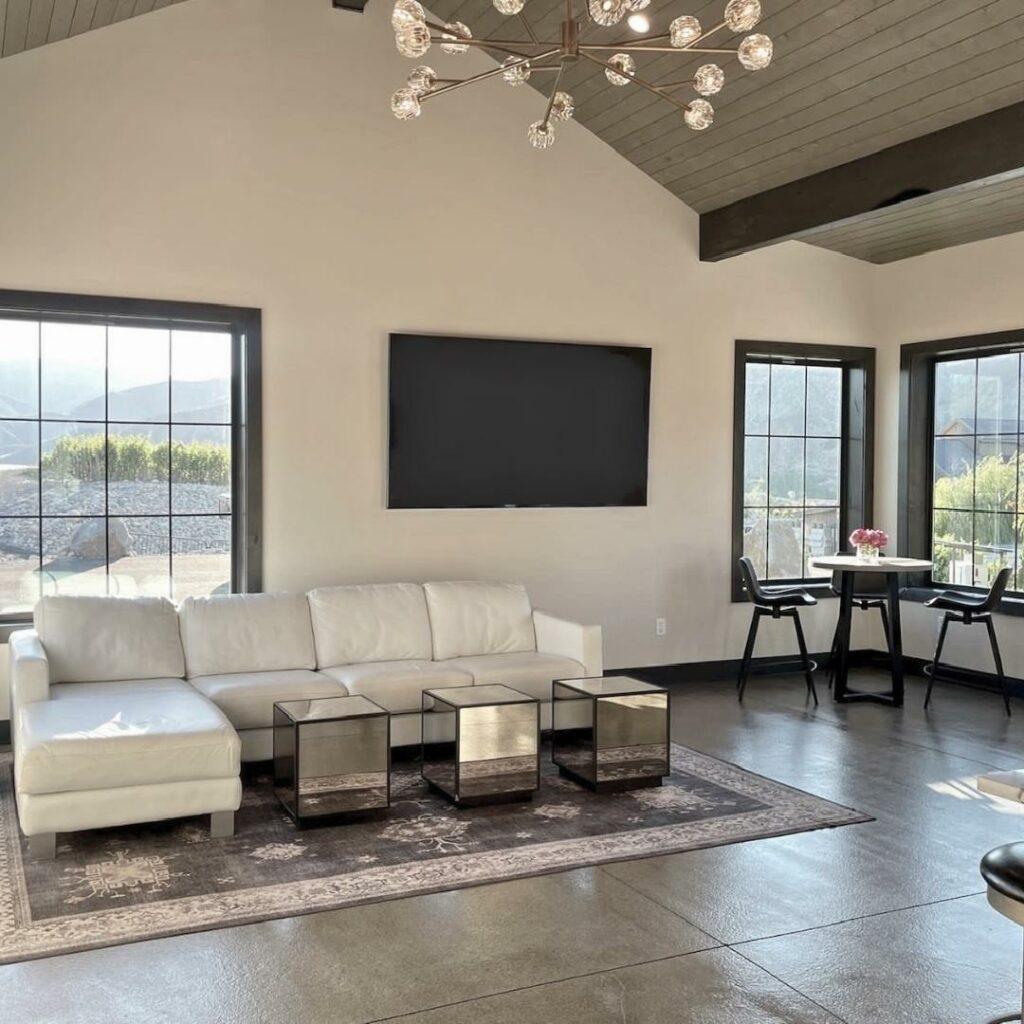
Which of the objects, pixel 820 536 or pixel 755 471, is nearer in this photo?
pixel 755 471

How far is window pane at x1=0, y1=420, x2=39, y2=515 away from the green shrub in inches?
3.2

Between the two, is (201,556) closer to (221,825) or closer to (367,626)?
(367,626)

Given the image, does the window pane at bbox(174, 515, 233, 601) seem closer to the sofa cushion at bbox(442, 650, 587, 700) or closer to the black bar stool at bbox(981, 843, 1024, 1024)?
the sofa cushion at bbox(442, 650, 587, 700)

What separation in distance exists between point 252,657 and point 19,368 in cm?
190

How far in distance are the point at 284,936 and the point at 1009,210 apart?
5.86 m

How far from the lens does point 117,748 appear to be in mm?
4059

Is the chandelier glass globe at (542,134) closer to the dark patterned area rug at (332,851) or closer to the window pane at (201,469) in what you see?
the dark patterned area rug at (332,851)

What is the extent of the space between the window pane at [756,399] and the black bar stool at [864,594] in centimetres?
112

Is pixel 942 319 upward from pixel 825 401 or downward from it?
upward

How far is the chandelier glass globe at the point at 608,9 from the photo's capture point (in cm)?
303

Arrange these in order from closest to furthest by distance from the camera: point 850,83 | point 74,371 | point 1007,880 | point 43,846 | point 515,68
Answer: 1. point 1007,880
2. point 515,68
3. point 43,846
4. point 850,83
5. point 74,371

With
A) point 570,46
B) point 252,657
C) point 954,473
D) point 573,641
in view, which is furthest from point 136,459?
point 954,473

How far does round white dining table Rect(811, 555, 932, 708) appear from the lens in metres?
6.83

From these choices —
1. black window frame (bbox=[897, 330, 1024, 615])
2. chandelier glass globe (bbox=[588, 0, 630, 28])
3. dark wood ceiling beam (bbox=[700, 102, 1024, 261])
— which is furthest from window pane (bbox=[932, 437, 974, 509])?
chandelier glass globe (bbox=[588, 0, 630, 28])
